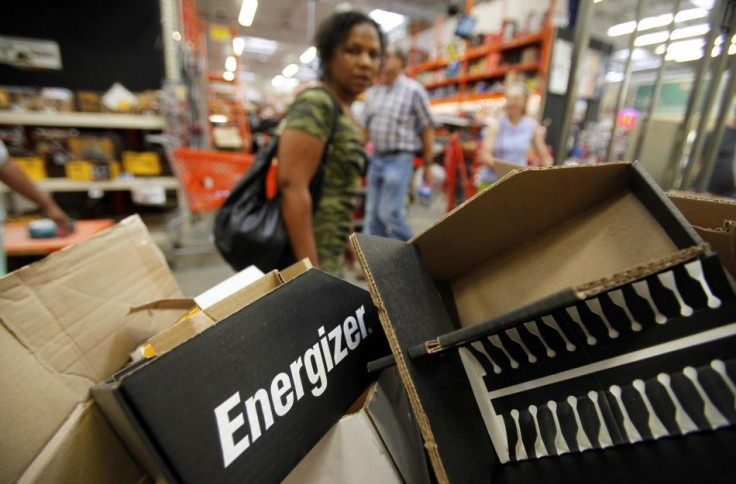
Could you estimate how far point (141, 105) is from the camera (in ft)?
8.62

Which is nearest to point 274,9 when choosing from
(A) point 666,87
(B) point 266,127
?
(B) point 266,127

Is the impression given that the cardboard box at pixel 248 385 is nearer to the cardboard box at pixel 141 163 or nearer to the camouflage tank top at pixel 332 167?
the camouflage tank top at pixel 332 167

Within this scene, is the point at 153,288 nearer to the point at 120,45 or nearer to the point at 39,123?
the point at 39,123

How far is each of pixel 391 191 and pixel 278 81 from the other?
21.8 m

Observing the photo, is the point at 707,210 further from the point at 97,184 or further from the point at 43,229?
the point at 97,184

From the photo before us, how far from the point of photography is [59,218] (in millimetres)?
1697

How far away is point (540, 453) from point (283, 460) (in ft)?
1.13

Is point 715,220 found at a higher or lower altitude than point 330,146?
lower

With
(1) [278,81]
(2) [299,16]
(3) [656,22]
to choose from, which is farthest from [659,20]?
(1) [278,81]

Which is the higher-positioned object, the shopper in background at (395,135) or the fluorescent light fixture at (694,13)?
the fluorescent light fixture at (694,13)

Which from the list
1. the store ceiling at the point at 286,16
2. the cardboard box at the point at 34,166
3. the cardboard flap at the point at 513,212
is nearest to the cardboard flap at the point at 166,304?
the cardboard flap at the point at 513,212

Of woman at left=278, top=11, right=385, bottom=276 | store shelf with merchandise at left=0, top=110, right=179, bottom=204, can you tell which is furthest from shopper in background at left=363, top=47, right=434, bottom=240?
store shelf with merchandise at left=0, top=110, right=179, bottom=204

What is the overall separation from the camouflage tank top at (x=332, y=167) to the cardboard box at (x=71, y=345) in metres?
0.54

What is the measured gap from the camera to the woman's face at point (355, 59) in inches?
47.5
